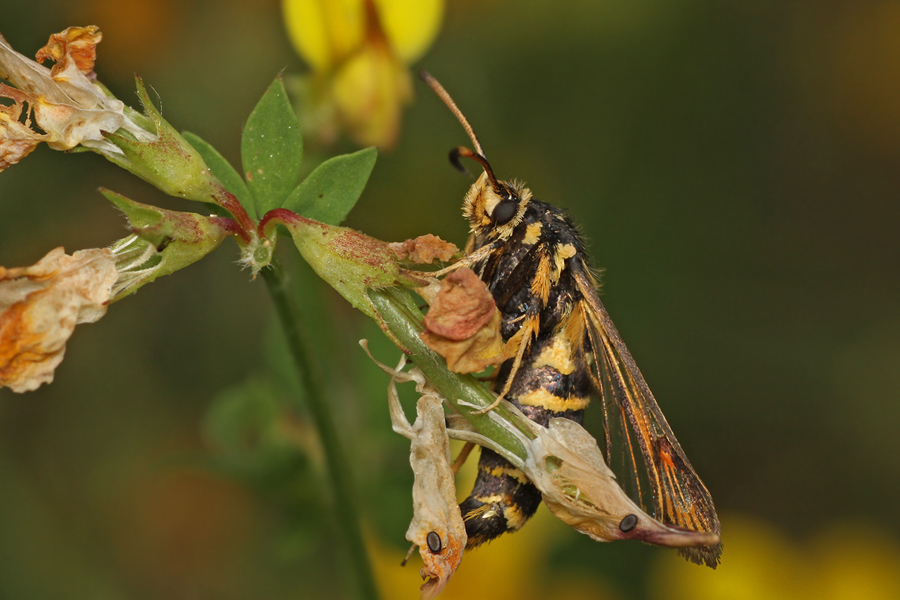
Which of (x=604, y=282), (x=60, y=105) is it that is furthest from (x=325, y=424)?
(x=604, y=282)

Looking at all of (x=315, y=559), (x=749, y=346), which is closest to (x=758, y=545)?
(x=749, y=346)

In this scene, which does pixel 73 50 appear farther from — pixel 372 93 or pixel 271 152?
pixel 372 93

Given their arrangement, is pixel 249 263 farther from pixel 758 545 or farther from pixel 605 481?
pixel 758 545

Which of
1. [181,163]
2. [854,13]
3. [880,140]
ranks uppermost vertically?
[854,13]

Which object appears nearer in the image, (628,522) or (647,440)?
(628,522)

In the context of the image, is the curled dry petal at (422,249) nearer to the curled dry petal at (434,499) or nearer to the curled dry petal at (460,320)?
the curled dry petal at (460,320)
